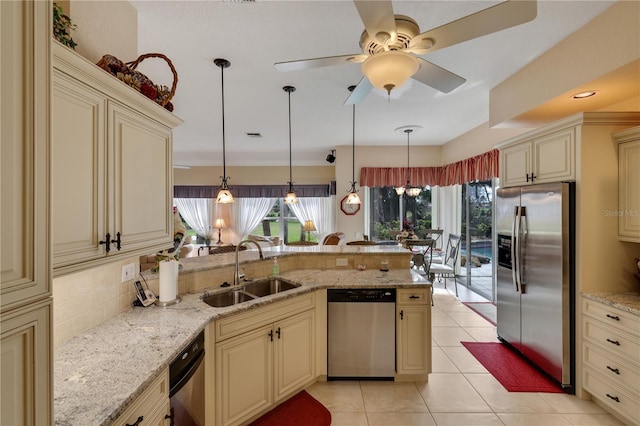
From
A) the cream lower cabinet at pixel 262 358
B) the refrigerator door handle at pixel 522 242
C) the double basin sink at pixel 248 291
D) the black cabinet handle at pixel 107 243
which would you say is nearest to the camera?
the black cabinet handle at pixel 107 243

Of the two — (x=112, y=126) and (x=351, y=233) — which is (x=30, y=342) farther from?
(x=351, y=233)

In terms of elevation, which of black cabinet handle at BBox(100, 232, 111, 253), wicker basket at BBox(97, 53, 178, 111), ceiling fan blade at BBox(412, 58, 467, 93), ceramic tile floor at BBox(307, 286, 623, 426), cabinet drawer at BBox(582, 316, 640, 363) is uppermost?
ceiling fan blade at BBox(412, 58, 467, 93)

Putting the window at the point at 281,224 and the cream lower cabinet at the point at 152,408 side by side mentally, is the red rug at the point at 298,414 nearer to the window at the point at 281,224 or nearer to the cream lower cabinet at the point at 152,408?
the cream lower cabinet at the point at 152,408

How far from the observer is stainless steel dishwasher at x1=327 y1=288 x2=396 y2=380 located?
2486 millimetres

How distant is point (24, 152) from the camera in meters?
0.62

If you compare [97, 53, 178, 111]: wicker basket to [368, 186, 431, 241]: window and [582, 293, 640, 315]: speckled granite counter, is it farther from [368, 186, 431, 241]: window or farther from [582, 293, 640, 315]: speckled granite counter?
[368, 186, 431, 241]: window

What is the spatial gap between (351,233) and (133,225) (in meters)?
4.96

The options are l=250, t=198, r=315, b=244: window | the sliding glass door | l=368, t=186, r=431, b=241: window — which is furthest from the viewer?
l=250, t=198, r=315, b=244: window

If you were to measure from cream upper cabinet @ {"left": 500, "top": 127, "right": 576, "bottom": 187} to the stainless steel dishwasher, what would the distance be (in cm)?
178

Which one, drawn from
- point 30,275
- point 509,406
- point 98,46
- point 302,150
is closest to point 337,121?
point 302,150

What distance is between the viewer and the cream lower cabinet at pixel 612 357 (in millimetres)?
1931

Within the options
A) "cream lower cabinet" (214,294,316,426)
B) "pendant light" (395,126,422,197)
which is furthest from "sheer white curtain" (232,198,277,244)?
"cream lower cabinet" (214,294,316,426)

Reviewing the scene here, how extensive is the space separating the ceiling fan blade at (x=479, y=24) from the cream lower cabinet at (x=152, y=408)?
2104 millimetres

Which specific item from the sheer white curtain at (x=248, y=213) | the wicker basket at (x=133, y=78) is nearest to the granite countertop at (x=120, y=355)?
the wicker basket at (x=133, y=78)
